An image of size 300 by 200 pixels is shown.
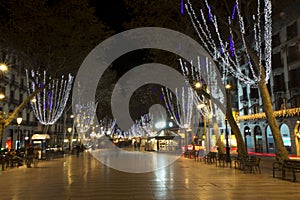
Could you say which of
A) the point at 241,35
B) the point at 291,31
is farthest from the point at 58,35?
the point at 291,31

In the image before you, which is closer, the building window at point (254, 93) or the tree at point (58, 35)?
the tree at point (58, 35)

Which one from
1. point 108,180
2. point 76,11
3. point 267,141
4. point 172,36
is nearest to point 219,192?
point 108,180

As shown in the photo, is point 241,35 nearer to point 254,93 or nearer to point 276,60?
point 276,60

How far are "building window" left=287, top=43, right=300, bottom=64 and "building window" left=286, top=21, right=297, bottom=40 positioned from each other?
1102mm

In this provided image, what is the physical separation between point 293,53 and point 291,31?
2437 mm

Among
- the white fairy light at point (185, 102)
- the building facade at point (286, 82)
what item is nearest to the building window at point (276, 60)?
the building facade at point (286, 82)

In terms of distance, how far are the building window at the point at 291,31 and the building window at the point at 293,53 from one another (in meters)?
1.10

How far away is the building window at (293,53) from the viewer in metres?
31.1

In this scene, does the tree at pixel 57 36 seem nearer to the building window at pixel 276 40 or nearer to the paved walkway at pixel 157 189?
the paved walkway at pixel 157 189

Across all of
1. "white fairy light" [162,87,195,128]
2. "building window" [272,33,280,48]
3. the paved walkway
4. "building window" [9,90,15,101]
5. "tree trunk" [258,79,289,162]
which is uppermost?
"building window" [272,33,280,48]

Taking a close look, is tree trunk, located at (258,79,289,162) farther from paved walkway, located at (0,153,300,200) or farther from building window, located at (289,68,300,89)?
building window, located at (289,68,300,89)

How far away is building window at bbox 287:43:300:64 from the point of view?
31.1m

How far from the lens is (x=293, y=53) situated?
104 feet

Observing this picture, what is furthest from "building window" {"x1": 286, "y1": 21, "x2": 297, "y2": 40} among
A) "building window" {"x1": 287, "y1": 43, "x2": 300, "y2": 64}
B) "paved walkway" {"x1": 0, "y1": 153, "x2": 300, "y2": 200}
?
"paved walkway" {"x1": 0, "y1": 153, "x2": 300, "y2": 200}
